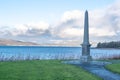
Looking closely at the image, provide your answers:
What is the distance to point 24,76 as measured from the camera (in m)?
21.1

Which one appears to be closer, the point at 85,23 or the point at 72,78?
the point at 72,78

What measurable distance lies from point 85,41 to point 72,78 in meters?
17.6

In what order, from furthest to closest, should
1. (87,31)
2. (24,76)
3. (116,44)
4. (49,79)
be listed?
1. (116,44)
2. (87,31)
3. (24,76)
4. (49,79)

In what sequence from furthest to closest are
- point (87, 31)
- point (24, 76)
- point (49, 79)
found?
point (87, 31)
point (24, 76)
point (49, 79)

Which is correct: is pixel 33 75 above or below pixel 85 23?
below

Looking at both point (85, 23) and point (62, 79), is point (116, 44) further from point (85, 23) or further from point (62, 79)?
point (62, 79)

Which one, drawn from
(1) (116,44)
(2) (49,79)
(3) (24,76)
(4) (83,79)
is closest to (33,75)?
(3) (24,76)

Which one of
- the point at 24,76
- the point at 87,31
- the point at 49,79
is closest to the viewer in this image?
the point at 49,79

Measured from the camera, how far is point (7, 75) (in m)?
21.4

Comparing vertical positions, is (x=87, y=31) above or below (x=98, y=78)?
above

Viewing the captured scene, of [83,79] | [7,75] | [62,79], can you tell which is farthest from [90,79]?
[7,75]

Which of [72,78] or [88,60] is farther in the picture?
[88,60]

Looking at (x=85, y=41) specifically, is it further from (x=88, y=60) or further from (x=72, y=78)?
(x=72, y=78)

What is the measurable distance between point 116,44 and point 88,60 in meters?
159
